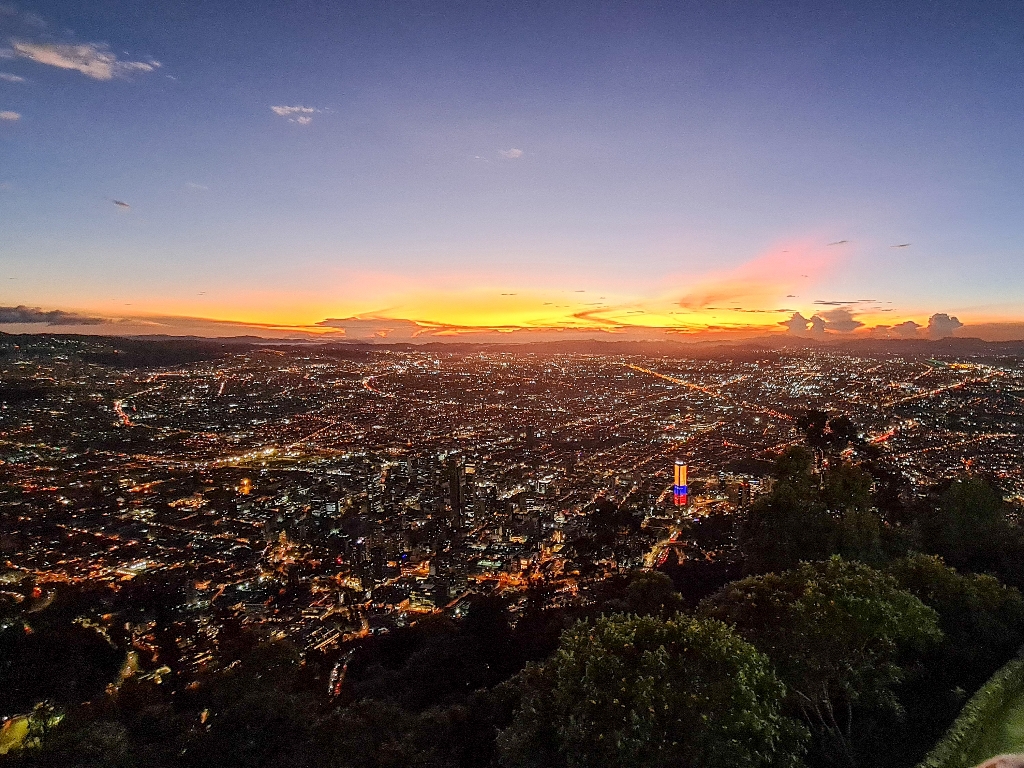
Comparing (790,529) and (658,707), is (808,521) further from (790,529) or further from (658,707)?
(658,707)

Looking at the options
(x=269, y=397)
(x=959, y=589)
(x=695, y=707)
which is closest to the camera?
(x=695, y=707)

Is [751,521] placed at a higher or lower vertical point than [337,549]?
higher

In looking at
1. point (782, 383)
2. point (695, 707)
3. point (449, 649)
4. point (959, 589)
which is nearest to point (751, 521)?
point (959, 589)

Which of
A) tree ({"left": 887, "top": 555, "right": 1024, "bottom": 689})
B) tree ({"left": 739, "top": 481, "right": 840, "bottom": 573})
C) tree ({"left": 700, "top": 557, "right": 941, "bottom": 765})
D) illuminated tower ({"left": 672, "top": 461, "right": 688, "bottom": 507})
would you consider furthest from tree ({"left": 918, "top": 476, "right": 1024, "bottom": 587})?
illuminated tower ({"left": 672, "top": 461, "right": 688, "bottom": 507})

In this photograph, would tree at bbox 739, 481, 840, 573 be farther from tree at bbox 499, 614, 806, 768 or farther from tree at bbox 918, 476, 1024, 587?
tree at bbox 499, 614, 806, 768

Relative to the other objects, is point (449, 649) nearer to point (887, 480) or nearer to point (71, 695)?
point (71, 695)

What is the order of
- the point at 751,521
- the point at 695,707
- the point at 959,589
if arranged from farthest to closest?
the point at 751,521 → the point at 959,589 → the point at 695,707

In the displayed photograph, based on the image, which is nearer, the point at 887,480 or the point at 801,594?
the point at 801,594
